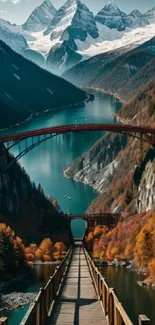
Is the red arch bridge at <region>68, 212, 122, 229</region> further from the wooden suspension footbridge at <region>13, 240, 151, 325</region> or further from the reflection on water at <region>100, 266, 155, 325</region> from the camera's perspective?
the wooden suspension footbridge at <region>13, 240, 151, 325</region>

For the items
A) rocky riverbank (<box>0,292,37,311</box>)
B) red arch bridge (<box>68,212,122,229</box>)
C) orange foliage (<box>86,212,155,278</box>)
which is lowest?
rocky riverbank (<box>0,292,37,311</box>)

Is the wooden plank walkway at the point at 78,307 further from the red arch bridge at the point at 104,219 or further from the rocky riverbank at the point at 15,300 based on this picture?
the red arch bridge at the point at 104,219

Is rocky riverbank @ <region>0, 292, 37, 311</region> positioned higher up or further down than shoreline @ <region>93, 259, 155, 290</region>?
further down

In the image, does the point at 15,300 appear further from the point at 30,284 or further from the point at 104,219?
the point at 104,219

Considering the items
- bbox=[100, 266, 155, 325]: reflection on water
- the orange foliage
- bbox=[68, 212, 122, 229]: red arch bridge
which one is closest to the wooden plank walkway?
bbox=[100, 266, 155, 325]: reflection on water

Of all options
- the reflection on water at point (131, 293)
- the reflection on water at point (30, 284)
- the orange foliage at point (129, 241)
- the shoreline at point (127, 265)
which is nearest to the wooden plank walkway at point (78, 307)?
the reflection on water at point (131, 293)

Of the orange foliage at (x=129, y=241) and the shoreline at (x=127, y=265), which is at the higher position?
the orange foliage at (x=129, y=241)

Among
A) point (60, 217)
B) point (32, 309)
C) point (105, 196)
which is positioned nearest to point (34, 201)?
point (60, 217)

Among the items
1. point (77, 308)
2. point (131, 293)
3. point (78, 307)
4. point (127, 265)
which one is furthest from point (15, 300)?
point (77, 308)

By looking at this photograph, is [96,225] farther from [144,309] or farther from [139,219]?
[144,309]
